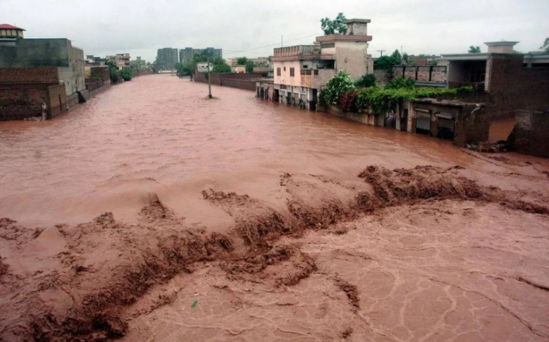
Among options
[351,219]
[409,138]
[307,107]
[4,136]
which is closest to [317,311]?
[351,219]

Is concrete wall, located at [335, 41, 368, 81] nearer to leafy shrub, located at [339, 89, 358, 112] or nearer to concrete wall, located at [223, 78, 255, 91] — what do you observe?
leafy shrub, located at [339, 89, 358, 112]

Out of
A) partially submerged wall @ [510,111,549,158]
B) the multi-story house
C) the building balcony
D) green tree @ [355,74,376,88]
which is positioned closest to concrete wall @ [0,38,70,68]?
the multi-story house

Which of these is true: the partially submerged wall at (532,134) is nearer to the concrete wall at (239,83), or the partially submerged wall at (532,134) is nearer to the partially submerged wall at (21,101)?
the partially submerged wall at (21,101)

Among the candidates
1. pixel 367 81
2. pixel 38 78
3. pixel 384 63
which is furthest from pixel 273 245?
pixel 38 78

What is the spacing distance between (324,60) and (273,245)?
2486 cm

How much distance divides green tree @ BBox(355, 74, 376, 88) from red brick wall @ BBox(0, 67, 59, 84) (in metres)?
21.0

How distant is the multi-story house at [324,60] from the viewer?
102ft

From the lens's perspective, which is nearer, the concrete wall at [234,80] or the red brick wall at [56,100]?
the red brick wall at [56,100]

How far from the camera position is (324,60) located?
3244 cm

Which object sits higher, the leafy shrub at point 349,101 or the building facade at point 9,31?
the building facade at point 9,31

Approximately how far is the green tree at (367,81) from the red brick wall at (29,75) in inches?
826

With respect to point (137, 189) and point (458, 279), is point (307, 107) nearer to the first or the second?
point (137, 189)

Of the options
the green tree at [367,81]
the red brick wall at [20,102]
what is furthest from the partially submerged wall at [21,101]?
the green tree at [367,81]

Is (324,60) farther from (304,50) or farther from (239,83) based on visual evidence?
(239,83)
